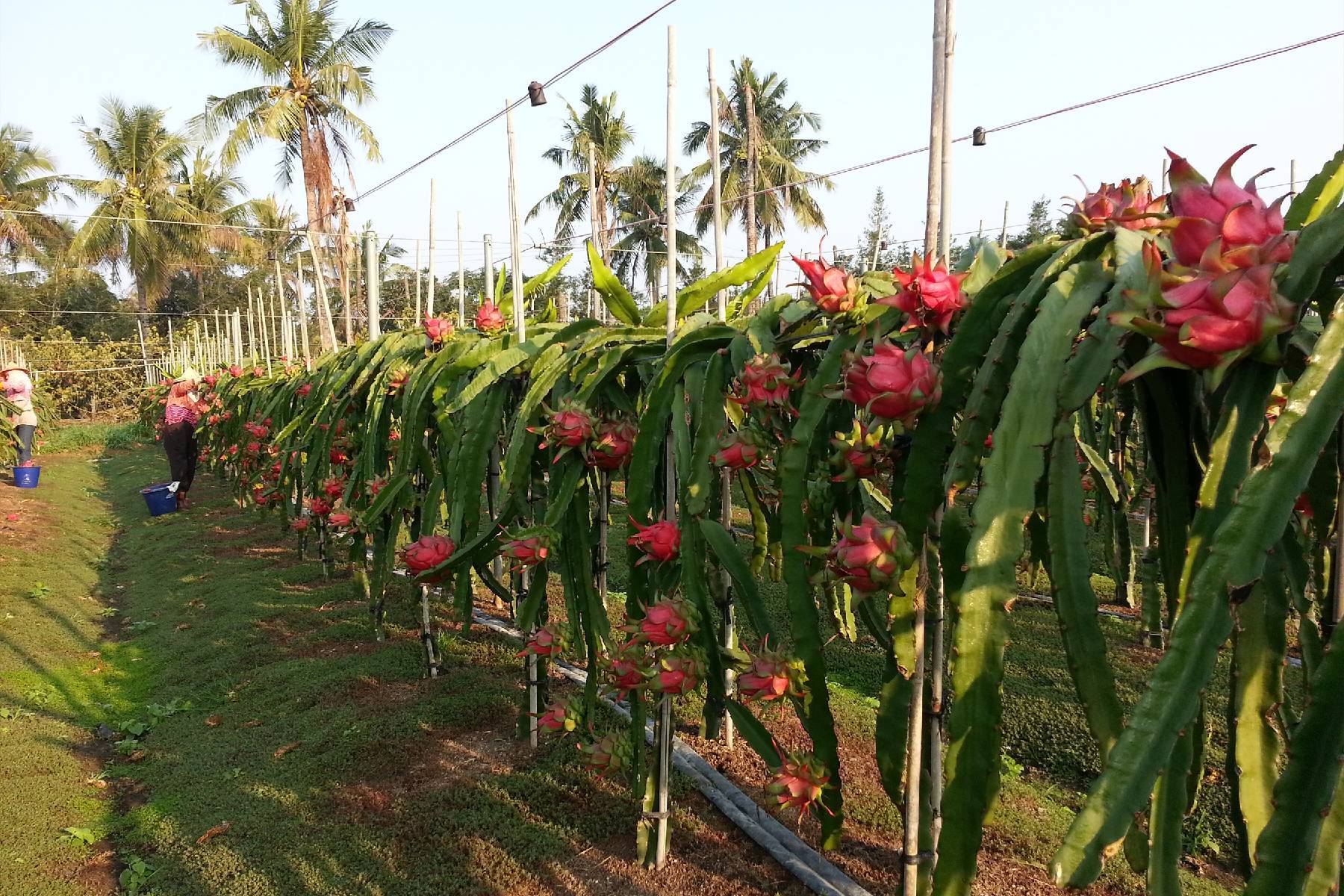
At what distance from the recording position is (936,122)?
1.21 m

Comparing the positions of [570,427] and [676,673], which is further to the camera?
[570,427]

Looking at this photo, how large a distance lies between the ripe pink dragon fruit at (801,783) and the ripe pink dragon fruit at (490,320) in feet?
5.84

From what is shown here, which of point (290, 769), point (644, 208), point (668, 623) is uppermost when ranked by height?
point (644, 208)

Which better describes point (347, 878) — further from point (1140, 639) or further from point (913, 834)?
point (1140, 639)

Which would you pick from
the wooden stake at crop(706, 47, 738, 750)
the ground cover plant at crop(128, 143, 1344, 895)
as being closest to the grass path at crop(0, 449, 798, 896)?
the ground cover plant at crop(128, 143, 1344, 895)

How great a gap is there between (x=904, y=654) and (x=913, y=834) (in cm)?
39

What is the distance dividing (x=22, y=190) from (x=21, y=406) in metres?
15.4

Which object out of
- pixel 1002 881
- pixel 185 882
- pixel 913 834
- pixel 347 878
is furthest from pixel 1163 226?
pixel 185 882

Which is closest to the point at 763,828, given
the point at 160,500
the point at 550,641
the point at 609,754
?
the point at 609,754

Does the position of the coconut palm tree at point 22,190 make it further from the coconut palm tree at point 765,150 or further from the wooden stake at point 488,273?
the wooden stake at point 488,273

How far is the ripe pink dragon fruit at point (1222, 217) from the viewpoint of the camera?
26.2 inches

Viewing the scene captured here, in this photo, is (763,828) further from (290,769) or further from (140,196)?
(140,196)

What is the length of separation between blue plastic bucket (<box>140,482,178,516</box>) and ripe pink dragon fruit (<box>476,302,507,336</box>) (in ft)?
20.3

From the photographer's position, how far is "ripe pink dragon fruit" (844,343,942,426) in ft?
3.15
